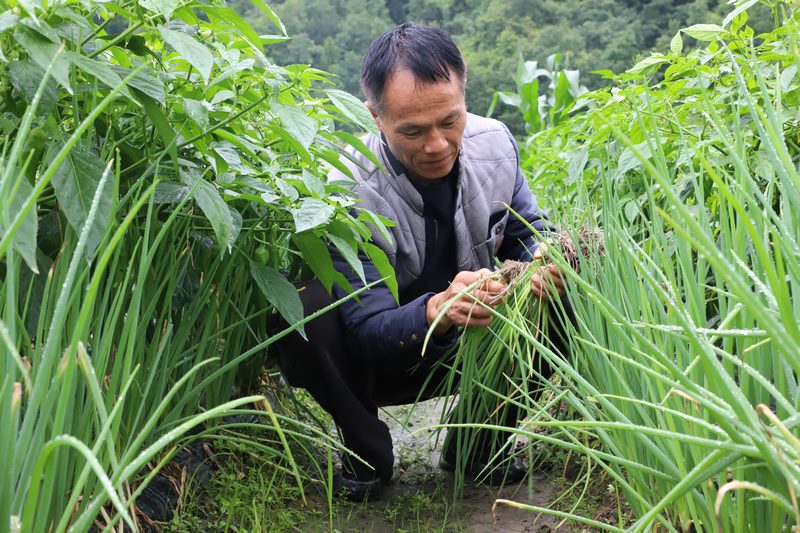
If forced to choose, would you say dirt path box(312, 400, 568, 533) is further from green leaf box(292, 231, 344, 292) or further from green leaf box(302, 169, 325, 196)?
green leaf box(302, 169, 325, 196)

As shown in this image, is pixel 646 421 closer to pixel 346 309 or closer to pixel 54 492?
pixel 54 492

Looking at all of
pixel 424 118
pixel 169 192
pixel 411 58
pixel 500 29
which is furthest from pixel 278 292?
pixel 500 29

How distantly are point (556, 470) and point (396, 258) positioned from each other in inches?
28.2

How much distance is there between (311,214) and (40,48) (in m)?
0.52

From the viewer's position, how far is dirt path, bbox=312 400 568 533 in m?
2.09

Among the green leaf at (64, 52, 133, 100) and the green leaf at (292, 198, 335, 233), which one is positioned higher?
the green leaf at (64, 52, 133, 100)

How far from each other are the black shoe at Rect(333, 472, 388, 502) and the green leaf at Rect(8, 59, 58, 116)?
1.37m

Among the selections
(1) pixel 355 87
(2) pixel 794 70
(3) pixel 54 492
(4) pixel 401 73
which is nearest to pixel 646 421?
(3) pixel 54 492

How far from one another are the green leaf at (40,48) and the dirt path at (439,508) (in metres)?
1.11

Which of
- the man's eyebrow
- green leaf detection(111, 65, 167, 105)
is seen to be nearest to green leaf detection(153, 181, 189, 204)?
green leaf detection(111, 65, 167, 105)

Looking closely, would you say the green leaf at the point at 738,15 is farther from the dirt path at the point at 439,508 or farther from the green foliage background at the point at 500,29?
the green foliage background at the point at 500,29

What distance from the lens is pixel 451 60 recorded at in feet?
7.67

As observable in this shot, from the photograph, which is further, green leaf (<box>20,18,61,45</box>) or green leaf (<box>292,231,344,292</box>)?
green leaf (<box>292,231,344,292</box>)

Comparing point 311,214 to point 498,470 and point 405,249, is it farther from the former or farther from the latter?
point 498,470
